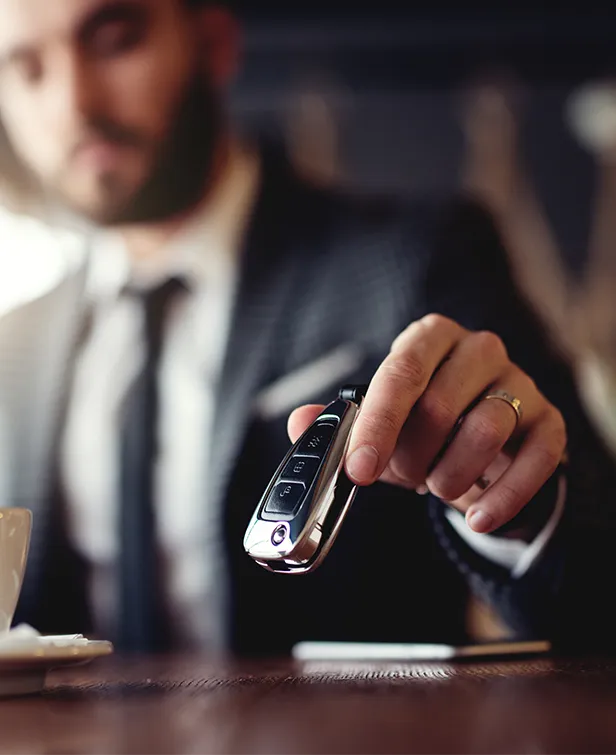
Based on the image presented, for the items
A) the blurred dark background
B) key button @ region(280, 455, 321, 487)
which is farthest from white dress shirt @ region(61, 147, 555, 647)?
key button @ region(280, 455, 321, 487)

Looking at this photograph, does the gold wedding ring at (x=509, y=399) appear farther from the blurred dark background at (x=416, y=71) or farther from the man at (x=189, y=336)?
the blurred dark background at (x=416, y=71)

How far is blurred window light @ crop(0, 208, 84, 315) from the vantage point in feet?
5.69

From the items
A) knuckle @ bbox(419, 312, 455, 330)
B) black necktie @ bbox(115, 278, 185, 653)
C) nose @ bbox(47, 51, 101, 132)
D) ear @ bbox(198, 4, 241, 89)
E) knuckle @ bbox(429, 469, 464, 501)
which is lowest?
black necktie @ bbox(115, 278, 185, 653)

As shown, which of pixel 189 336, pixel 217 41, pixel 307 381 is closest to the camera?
pixel 307 381

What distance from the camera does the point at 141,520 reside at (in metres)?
1.51

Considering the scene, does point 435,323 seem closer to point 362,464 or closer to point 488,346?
point 488,346

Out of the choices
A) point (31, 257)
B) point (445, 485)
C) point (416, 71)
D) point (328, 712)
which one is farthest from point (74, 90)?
point (328, 712)

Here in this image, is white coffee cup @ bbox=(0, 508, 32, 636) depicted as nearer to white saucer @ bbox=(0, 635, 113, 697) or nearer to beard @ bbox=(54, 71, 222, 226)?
white saucer @ bbox=(0, 635, 113, 697)

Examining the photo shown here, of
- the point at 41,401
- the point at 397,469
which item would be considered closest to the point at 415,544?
the point at 397,469

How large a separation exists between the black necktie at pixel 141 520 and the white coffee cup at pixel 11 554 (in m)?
0.99

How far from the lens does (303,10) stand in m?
2.19

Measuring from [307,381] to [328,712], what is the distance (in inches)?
42.7

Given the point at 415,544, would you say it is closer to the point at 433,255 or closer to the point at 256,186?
the point at 433,255

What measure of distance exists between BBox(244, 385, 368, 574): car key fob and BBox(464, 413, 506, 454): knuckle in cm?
11
